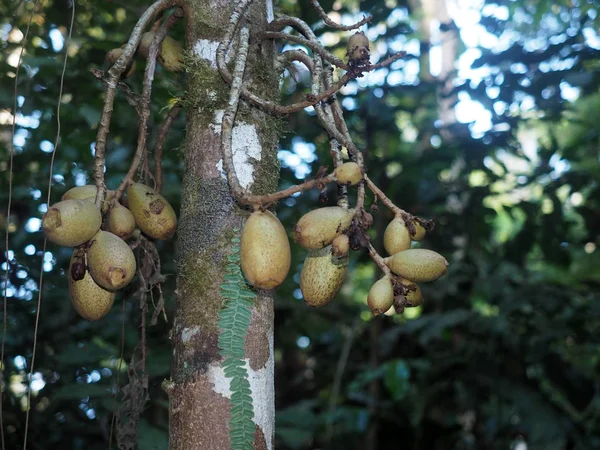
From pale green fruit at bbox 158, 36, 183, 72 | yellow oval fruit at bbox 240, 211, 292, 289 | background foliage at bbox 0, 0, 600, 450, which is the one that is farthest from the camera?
background foliage at bbox 0, 0, 600, 450

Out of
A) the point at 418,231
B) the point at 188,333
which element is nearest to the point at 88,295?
the point at 188,333

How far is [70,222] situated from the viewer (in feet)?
4.11

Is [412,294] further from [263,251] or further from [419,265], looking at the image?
[263,251]

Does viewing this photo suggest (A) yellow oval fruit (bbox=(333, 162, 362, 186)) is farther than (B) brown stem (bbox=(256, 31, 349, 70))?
No

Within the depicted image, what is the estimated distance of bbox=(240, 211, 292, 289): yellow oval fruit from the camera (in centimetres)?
111

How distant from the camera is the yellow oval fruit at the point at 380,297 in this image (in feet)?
4.24

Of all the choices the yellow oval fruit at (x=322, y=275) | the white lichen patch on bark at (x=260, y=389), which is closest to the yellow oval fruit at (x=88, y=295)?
the white lichen patch on bark at (x=260, y=389)

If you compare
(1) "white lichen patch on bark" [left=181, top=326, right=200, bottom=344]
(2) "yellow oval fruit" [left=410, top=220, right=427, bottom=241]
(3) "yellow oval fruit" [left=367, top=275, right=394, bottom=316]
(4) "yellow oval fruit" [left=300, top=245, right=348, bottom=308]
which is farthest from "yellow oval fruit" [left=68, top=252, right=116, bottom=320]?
(2) "yellow oval fruit" [left=410, top=220, right=427, bottom=241]

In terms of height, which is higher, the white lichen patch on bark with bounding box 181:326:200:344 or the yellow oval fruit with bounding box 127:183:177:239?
the yellow oval fruit with bounding box 127:183:177:239

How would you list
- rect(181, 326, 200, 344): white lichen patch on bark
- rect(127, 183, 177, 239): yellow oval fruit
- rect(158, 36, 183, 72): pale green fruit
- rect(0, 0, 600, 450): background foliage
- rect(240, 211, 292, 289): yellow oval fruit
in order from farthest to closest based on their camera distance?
rect(0, 0, 600, 450): background foliage < rect(158, 36, 183, 72): pale green fruit < rect(127, 183, 177, 239): yellow oval fruit < rect(181, 326, 200, 344): white lichen patch on bark < rect(240, 211, 292, 289): yellow oval fruit

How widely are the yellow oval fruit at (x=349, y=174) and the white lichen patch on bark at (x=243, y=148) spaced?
27 cm

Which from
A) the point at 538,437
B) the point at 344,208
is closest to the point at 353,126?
the point at 538,437

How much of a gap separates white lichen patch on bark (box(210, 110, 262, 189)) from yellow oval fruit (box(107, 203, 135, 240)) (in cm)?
26

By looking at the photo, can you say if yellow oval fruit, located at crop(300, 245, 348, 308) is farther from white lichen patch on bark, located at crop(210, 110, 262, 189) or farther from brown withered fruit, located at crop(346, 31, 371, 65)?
brown withered fruit, located at crop(346, 31, 371, 65)
